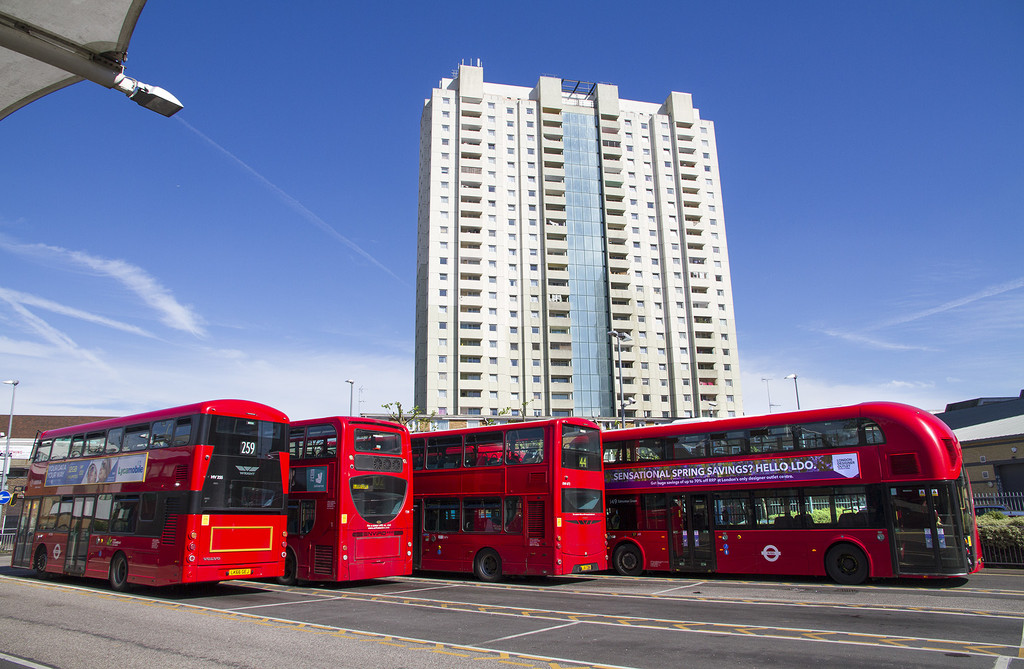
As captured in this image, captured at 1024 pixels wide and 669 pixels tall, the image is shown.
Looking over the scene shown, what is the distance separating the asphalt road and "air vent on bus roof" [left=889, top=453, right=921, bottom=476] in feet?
8.56

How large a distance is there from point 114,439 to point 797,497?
17547mm

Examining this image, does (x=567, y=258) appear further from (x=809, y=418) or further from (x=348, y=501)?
(x=348, y=501)

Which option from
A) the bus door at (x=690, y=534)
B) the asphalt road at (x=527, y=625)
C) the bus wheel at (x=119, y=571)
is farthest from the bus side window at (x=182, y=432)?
the bus door at (x=690, y=534)

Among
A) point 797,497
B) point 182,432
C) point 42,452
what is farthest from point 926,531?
point 42,452

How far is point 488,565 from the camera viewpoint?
1858 cm

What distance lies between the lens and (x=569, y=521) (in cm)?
1759

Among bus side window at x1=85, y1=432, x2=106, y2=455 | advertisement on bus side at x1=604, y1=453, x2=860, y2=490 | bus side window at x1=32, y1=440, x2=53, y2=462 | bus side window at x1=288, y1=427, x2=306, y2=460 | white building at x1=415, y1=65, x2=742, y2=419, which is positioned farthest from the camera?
white building at x1=415, y1=65, x2=742, y2=419

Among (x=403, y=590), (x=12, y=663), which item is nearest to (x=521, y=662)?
(x=12, y=663)

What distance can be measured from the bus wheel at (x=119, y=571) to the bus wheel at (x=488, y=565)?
876 centimetres

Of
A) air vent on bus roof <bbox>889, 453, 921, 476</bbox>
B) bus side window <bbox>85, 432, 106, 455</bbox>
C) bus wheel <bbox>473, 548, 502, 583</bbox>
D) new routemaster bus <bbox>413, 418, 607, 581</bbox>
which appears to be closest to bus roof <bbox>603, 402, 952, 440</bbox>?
air vent on bus roof <bbox>889, 453, 921, 476</bbox>

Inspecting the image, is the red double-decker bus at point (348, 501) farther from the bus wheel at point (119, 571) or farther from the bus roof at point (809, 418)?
the bus roof at point (809, 418)

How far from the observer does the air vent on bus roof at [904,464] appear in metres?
15.3

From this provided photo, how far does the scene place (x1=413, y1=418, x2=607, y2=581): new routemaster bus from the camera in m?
17.5

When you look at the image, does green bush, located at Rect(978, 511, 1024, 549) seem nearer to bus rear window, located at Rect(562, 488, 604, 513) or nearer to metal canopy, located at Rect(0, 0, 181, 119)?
bus rear window, located at Rect(562, 488, 604, 513)
